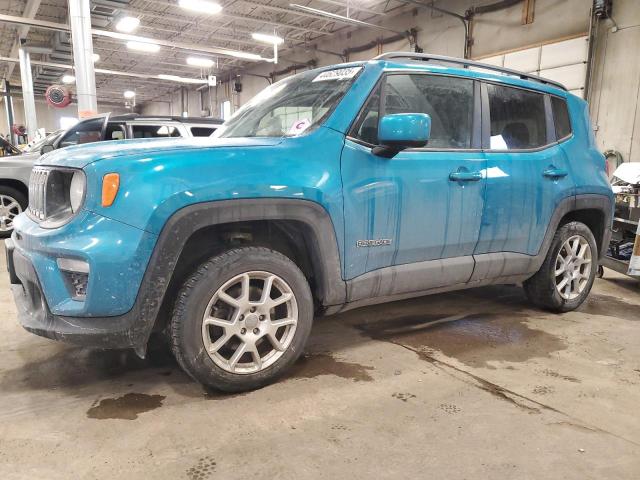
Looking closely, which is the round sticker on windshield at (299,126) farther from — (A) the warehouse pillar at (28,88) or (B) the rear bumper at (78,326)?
(A) the warehouse pillar at (28,88)

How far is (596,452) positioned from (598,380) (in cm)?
83

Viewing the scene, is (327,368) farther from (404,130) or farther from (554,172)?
(554,172)

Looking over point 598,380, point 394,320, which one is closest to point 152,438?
point 394,320

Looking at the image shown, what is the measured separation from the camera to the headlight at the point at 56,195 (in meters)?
2.16

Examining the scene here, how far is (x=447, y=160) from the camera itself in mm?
2877

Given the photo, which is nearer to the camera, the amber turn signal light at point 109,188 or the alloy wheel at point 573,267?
A: the amber turn signal light at point 109,188

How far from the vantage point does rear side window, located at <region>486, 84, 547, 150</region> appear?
3213 mm

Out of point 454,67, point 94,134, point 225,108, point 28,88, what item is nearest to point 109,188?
point 454,67

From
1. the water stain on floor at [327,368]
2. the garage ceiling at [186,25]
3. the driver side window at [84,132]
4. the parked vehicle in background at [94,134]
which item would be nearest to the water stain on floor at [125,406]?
the water stain on floor at [327,368]

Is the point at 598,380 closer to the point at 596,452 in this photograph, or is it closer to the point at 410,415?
the point at 596,452

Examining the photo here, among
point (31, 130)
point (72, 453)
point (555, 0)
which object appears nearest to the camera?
point (72, 453)

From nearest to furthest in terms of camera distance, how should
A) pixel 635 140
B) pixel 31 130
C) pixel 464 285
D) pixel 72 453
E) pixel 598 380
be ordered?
pixel 72 453, pixel 598 380, pixel 464 285, pixel 635 140, pixel 31 130

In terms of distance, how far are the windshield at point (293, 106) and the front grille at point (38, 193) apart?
3.79 ft

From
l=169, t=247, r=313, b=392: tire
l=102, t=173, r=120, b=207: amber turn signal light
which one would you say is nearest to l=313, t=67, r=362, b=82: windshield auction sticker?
l=169, t=247, r=313, b=392: tire
